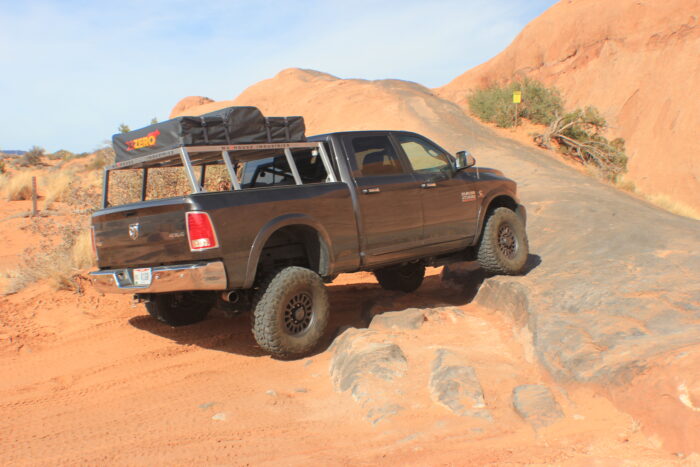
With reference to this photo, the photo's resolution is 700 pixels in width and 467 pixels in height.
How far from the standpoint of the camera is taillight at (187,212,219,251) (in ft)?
14.9

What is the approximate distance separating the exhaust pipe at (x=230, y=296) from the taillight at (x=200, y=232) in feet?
1.77

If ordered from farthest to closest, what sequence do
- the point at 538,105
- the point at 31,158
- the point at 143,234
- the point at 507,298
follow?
the point at 31,158, the point at 538,105, the point at 507,298, the point at 143,234

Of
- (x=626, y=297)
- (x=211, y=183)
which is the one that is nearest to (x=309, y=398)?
(x=626, y=297)

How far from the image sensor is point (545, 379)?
4.33 metres

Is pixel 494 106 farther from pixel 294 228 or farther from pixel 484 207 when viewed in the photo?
pixel 294 228

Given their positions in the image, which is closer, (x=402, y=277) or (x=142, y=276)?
(x=142, y=276)

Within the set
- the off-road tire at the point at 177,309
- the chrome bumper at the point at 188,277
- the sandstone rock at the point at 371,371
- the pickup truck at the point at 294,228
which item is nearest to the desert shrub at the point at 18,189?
the off-road tire at the point at 177,309

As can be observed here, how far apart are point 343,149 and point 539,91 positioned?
22.8 metres

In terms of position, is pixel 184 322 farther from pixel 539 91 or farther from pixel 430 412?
pixel 539 91

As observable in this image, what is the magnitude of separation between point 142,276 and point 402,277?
368 cm

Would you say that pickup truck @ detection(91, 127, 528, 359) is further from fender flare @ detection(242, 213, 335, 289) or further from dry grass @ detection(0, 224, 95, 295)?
dry grass @ detection(0, 224, 95, 295)

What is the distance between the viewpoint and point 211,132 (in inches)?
197

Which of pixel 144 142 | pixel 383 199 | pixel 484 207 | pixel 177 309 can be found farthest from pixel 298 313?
pixel 484 207

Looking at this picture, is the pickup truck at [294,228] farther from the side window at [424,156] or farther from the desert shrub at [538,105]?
the desert shrub at [538,105]
